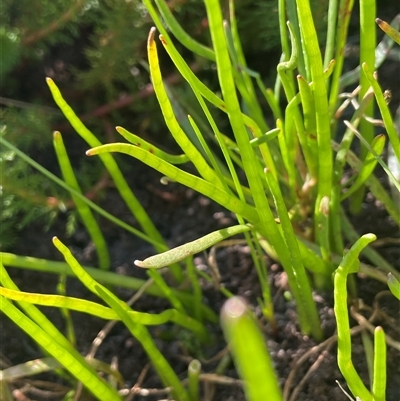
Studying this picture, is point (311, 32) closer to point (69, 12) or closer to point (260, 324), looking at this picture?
point (260, 324)

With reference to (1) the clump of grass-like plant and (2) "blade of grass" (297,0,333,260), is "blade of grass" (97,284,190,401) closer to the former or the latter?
(1) the clump of grass-like plant

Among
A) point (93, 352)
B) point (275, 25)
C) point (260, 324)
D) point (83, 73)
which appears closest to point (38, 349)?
point (93, 352)

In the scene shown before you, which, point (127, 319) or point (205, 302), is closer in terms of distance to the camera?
point (127, 319)

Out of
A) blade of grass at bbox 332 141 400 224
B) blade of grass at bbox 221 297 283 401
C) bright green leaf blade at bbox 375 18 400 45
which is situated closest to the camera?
blade of grass at bbox 221 297 283 401

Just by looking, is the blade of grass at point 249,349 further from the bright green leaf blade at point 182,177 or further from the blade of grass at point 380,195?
the blade of grass at point 380,195

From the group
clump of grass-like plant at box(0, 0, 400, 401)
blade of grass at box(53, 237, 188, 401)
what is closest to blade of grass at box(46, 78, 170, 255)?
clump of grass-like plant at box(0, 0, 400, 401)

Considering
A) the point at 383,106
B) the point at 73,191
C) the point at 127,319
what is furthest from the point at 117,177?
the point at 383,106

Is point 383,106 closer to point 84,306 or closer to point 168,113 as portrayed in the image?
point 168,113

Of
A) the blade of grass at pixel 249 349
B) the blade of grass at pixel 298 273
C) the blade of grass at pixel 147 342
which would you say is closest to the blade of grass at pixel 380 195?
the blade of grass at pixel 298 273

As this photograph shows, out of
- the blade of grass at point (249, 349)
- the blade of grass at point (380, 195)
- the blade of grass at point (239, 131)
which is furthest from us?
the blade of grass at point (380, 195)
